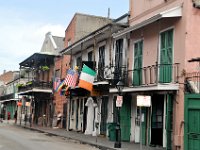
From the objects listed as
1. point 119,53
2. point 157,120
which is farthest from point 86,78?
point 157,120

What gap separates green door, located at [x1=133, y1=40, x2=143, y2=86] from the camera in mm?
22191

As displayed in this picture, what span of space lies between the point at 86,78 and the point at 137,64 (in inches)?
173

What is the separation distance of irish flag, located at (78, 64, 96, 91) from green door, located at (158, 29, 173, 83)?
6.86 metres

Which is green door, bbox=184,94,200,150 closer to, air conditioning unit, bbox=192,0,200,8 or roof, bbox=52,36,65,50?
air conditioning unit, bbox=192,0,200,8

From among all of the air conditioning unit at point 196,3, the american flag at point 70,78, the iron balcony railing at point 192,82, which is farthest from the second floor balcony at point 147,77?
the american flag at point 70,78

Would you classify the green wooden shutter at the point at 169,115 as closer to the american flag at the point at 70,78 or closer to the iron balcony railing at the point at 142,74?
the iron balcony railing at the point at 142,74

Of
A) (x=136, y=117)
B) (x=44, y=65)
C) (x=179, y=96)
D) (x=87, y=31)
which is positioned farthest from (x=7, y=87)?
(x=179, y=96)

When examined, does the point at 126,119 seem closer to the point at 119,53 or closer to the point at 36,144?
the point at 119,53

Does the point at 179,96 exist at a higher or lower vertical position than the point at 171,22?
lower

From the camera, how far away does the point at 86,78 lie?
26.5 m

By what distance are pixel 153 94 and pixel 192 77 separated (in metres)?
3.78

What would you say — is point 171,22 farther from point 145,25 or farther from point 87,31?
point 87,31

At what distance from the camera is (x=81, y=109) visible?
33031 mm

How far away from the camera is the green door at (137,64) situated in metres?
22.2
